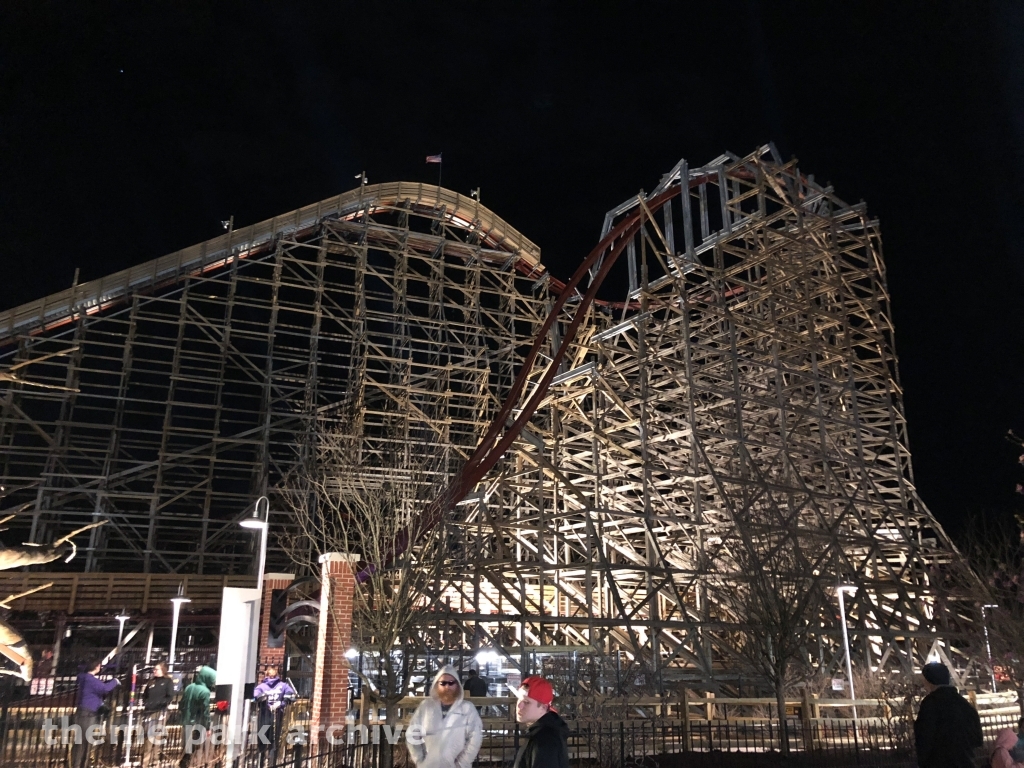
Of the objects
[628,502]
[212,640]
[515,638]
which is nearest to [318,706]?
[515,638]

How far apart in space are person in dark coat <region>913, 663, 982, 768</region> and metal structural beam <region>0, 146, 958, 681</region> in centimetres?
1056

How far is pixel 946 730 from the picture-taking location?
229 inches

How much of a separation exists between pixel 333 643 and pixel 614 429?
1118 centimetres

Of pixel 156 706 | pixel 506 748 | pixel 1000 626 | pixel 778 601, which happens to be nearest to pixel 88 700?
pixel 156 706

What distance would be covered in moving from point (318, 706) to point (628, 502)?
40.0 feet

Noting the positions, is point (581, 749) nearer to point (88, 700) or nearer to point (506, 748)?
point (506, 748)

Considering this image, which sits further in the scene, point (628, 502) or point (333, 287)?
point (333, 287)

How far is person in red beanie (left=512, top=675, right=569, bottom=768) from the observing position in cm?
484

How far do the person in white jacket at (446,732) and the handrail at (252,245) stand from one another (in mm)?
24085

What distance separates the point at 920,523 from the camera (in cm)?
2389

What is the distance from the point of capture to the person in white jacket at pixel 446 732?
539 centimetres

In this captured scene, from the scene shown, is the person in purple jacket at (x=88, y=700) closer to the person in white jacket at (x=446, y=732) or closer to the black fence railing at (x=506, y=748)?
the black fence railing at (x=506, y=748)

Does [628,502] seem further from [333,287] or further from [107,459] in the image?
[107,459]

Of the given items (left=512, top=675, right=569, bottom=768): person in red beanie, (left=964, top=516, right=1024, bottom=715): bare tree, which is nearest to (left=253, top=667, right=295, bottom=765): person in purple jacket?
(left=512, top=675, right=569, bottom=768): person in red beanie
